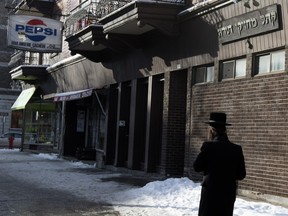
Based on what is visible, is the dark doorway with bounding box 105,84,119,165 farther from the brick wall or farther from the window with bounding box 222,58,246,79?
the window with bounding box 222,58,246,79

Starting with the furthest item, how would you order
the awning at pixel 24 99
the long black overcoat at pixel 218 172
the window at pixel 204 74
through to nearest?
the awning at pixel 24 99
the window at pixel 204 74
the long black overcoat at pixel 218 172

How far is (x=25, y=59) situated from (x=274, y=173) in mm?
24221

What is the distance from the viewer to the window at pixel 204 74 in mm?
13031

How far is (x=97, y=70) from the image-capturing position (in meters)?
20.3

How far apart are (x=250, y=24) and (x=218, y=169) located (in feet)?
20.1

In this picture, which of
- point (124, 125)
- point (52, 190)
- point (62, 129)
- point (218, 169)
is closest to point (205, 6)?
point (52, 190)

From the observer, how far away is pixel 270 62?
10.8m

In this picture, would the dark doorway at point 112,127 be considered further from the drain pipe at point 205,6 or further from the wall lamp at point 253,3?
the wall lamp at point 253,3

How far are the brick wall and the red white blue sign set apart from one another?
10.4 m

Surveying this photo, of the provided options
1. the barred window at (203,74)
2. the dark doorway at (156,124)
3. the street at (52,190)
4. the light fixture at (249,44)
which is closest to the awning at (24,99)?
the street at (52,190)

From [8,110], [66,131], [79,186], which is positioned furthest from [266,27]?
[8,110]

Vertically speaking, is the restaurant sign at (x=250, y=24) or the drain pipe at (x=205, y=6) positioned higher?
the drain pipe at (x=205, y=6)

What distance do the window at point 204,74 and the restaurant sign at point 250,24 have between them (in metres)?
1.12

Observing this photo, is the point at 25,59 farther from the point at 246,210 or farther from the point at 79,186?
the point at 246,210
